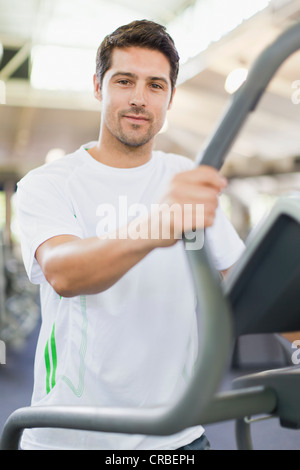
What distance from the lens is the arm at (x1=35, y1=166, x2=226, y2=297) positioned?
0.69m

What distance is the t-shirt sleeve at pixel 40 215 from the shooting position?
105 cm

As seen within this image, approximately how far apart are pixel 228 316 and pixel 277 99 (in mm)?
9807

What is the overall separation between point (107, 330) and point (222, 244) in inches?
14.6

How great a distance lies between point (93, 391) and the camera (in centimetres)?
119

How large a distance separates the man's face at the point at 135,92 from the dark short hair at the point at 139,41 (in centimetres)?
1

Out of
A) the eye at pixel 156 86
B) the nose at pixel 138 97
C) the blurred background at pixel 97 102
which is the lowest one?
the nose at pixel 138 97

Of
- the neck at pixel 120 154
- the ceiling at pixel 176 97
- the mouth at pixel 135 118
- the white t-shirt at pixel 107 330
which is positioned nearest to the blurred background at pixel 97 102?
the ceiling at pixel 176 97

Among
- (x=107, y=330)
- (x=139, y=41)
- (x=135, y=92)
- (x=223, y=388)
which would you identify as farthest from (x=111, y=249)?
(x=223, y=388)

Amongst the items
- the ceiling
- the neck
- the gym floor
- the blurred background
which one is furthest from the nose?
the ceiling

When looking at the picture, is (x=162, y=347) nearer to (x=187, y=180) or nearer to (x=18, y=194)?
(x=18, y=194)

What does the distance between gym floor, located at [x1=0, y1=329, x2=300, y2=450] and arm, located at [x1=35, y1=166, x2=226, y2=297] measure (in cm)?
177

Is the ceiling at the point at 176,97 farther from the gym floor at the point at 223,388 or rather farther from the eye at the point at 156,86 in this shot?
the eye at the point at 156,86
